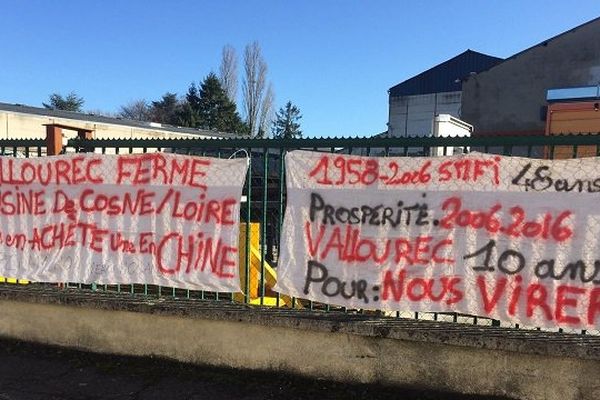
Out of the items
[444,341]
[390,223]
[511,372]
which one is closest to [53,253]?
[390,223]

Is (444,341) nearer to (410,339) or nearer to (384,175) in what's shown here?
(410,339)

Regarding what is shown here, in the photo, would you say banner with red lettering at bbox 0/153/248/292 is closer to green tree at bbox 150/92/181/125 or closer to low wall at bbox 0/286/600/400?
low wall at bbox 0/286/600/400

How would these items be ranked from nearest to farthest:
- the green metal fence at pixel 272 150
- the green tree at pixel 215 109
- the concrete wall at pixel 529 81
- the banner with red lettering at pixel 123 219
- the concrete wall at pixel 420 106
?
the green metal fence at pixel 272 150 < the banner with red lettering at pixel 123 219 < the concrete wall at pixel 529 81 < the concrete wall at pixel 420 106 < the green tree at pixel 215 109

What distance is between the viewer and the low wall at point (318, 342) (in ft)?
11.9

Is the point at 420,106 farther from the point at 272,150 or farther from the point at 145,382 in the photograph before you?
the point at 145,382

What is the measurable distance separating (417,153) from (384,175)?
0.33 m

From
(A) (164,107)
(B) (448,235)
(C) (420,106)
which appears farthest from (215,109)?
(B) (448,235)

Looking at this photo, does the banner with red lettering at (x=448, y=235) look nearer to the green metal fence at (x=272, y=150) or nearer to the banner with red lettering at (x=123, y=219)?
the green metal fence at (x=272, y=150)

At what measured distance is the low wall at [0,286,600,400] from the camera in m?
3.61

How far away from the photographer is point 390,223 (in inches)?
158

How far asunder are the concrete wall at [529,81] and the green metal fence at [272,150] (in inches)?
813

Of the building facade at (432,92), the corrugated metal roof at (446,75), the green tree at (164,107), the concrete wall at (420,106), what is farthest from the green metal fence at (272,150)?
the green tree at (164,107)

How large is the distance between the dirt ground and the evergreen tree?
49.3 m

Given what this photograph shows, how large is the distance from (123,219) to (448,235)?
2681 millimetres
